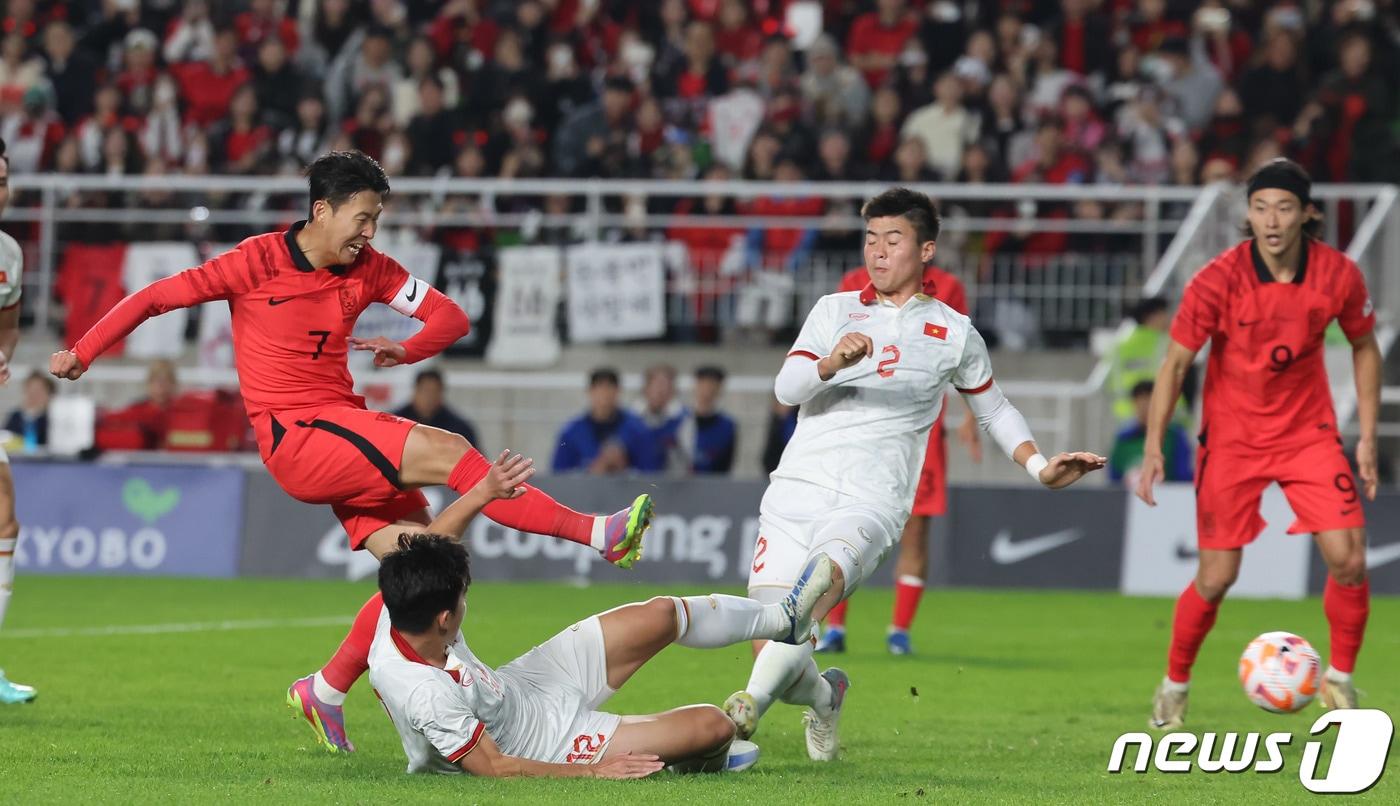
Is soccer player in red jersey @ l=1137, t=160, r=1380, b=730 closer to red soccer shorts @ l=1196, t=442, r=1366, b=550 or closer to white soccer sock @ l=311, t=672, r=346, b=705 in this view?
red soccer shorts @ l=1196, t=442, r=1366, b=550

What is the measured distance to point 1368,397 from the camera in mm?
9031

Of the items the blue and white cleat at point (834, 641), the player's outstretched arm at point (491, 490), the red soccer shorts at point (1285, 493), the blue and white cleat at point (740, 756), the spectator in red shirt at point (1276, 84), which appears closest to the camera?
the player's outstretched arm at point (491, 490)

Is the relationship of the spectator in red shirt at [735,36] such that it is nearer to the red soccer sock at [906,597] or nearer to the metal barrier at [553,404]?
the metal barrier at [553,404]

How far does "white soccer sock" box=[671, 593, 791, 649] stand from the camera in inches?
273

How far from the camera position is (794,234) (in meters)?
17.6

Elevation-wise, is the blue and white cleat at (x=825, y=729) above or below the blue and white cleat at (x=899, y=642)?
above

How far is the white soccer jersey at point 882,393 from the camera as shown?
749cm

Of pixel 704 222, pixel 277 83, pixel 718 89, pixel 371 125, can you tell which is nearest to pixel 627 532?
pixel 704 222

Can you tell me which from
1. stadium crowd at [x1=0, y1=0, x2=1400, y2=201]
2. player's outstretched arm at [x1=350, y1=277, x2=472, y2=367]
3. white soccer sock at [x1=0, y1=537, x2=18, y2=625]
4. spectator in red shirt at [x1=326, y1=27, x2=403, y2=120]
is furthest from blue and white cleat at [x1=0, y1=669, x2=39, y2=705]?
spectator in red shirt at [x1=326, y1=27, x2=403, y2=120]

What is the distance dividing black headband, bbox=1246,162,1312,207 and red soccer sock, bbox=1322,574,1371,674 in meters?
1.67

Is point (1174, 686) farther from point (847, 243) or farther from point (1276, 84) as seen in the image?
point (1276, 84)

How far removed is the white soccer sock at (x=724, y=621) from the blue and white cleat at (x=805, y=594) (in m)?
0.03

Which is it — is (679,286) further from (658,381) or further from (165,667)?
(165,667)

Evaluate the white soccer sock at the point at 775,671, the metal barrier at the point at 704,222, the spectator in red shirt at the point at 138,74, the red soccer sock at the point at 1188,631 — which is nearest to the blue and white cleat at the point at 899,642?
the red soccer sock at the point at 1188,631
